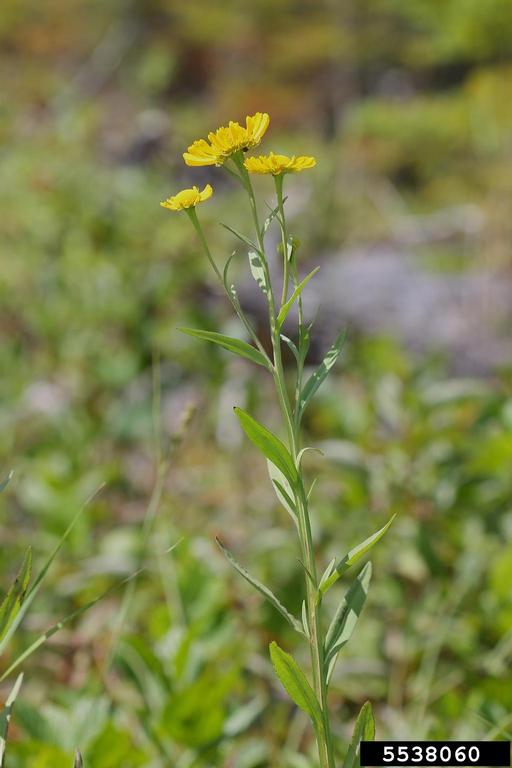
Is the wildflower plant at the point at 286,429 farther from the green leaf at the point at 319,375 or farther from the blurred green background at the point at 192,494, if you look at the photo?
the blurred green background at the point at 192,494

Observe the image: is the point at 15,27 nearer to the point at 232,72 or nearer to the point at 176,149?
the point at 232,72

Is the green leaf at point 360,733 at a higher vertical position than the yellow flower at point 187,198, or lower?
lower

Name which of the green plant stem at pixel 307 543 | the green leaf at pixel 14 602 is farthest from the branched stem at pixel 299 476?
the green leaf at pixel 14 602

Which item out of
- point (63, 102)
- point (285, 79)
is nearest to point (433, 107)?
point (285, 79)

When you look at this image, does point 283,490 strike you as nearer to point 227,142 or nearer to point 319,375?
point 319,375

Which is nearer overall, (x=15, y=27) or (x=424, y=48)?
(x=424, y=48)

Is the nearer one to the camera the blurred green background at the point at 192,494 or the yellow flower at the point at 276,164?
the yellow flower at the point at 276,164

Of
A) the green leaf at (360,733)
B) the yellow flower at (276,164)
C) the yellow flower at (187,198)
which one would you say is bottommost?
the green leaf at (360,733)

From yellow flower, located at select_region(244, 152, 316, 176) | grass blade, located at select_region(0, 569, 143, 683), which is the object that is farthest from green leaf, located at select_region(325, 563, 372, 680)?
yellow flower, located at select_region(244, 152, 316, 176)
